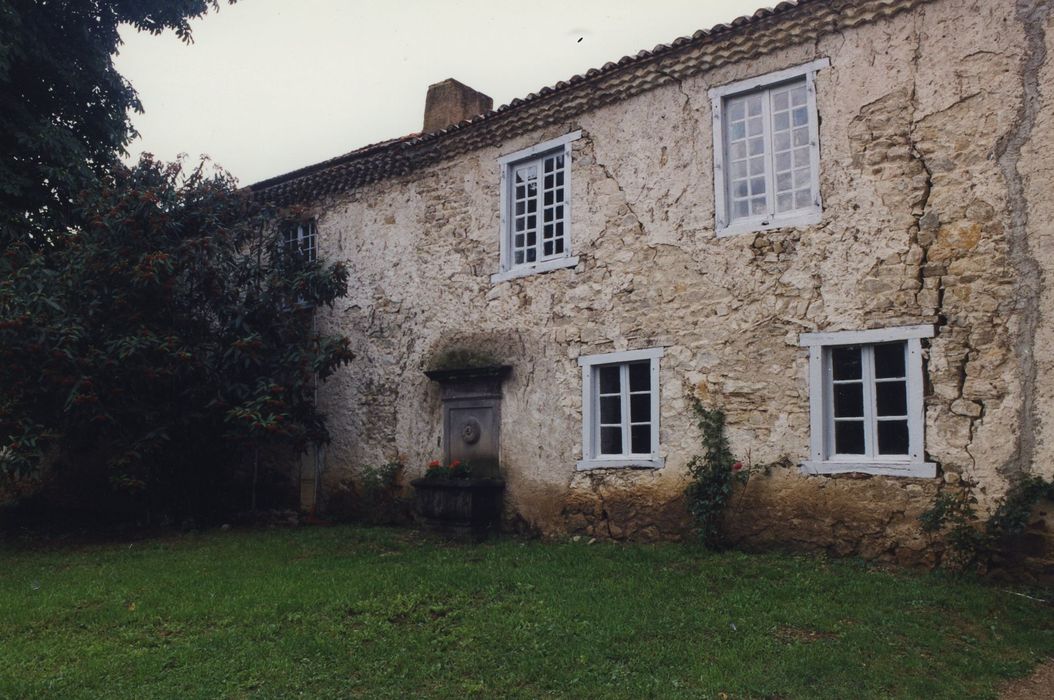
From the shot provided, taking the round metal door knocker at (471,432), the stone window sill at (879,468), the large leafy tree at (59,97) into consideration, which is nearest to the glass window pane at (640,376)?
the stone window sill at (879,468)

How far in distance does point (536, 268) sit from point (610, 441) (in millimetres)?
2439

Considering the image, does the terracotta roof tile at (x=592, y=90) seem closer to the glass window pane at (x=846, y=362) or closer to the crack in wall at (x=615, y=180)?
the crack in wall at (x=615, y=180)

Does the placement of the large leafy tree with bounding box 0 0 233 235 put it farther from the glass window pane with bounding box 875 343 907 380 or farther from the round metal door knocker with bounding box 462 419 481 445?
the glass window pane with bounding box 875 343 907 380

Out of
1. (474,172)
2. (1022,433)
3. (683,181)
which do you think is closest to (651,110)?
(683,181)

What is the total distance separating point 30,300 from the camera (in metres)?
10.4

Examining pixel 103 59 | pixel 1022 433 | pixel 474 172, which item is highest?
pixel 103 59

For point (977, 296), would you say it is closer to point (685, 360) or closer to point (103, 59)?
point (685, 360)

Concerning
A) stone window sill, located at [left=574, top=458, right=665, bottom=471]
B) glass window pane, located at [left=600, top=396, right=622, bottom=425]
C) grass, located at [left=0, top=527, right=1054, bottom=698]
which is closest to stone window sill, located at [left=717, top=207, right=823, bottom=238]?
glass window pane, located at [left=600, top=396, right=622, bottom=425]

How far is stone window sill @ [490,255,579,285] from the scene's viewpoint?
10555 mm

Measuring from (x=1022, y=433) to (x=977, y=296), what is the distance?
1.26 meters

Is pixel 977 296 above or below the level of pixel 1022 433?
above

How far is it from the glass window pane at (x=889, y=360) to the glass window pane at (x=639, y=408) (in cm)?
261

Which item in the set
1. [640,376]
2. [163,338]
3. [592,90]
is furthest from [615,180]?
[163,338]

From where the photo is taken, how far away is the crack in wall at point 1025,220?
725 centimetres
